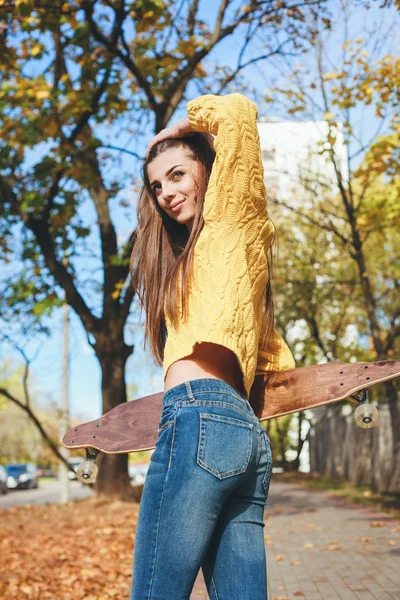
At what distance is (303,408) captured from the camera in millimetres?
2217

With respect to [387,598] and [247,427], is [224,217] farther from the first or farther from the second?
[387,598]

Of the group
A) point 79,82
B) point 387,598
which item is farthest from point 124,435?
point 79,82

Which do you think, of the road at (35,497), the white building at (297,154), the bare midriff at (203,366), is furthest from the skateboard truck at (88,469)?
the road at (35,497)

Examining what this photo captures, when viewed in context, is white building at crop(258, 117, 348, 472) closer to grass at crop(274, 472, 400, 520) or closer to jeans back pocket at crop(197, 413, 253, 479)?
grass at crop(274, 472, 400, 520)

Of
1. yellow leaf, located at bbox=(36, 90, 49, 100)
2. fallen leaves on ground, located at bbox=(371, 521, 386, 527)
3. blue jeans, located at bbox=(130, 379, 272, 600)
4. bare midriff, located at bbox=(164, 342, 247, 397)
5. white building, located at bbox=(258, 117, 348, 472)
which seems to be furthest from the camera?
white building, located at bbox=(258, 117, 348, 472)

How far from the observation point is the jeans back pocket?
6.01ft

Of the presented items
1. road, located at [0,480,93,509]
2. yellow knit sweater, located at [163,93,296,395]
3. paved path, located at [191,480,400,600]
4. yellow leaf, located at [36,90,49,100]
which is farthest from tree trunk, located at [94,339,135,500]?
yellow knit sweater, located at [163,93,296,395]

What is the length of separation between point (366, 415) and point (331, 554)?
6.16m

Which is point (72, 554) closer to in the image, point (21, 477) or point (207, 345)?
point (207, 345)

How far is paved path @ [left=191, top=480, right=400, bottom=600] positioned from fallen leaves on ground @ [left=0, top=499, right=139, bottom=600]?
2.69ft

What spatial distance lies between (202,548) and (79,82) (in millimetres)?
10377

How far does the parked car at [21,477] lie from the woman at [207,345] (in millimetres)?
38827

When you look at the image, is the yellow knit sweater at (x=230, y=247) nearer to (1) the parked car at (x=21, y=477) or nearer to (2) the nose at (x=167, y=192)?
(2) the nose at (x=167, y=192)

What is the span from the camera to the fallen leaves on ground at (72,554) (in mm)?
5980
